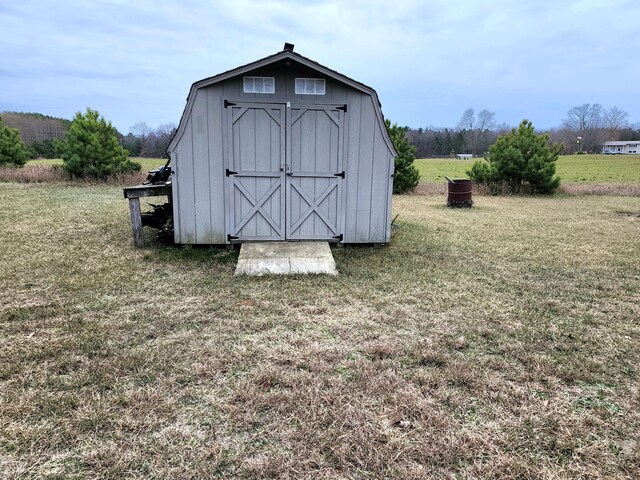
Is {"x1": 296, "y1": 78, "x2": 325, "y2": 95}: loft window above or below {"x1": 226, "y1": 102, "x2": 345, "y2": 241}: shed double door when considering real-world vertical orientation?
above

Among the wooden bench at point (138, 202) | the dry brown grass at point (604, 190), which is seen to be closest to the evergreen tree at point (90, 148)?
the wooden bench at point (138, 202)

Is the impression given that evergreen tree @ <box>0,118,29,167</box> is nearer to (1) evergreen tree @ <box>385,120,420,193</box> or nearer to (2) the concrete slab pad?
(1) evergreen tree @ <box>385,120,420,193</box>

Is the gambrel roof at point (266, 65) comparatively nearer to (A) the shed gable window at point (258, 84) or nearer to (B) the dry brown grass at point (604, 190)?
(A) the shed gable window at point (258, 84)

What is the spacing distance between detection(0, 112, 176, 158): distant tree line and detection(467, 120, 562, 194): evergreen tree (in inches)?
829

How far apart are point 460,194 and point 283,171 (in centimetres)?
794

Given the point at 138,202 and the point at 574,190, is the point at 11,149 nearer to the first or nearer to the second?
the point at 138,202

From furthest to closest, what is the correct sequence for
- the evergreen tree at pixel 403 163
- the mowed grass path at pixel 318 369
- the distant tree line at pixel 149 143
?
the distant tree line at pixel 149 143 → the evergreen tree at pixel 403 163 → the mowed grass path at pixel 318 369

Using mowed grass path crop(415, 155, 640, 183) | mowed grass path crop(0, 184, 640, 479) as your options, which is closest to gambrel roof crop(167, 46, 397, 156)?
mowed grass path crop(0, 184, 640, 479)

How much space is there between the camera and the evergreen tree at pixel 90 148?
16453 millimetres

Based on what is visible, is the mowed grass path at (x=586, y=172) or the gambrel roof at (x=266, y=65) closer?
the gambrel roof at (x=266, y=65)

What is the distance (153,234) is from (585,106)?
78.9 meters

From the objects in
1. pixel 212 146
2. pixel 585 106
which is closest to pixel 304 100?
pixel 212 146

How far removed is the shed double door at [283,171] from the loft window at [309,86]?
0.71ft

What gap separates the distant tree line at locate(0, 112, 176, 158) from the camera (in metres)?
30.9
